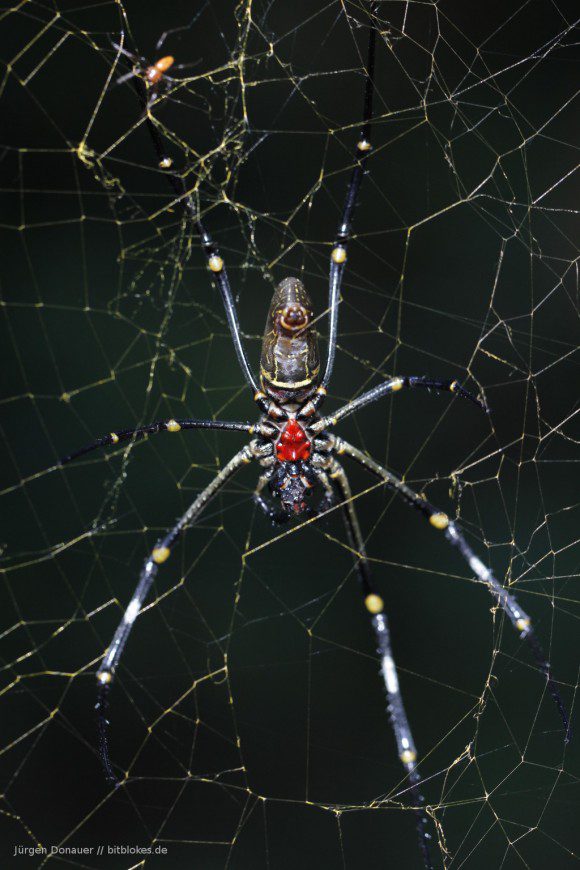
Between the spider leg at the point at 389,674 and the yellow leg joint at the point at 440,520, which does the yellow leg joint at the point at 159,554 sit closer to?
the spider leg at the point at 389,674

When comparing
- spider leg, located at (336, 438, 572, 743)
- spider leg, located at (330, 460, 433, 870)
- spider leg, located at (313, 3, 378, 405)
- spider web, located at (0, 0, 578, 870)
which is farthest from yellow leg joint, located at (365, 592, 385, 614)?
spider web, located at (0, 0, 578, 870)

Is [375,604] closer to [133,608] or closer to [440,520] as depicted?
[440,520]

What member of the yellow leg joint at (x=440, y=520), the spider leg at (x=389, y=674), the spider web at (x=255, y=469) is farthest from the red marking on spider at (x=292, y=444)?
the spider web at (x=255, y=469)

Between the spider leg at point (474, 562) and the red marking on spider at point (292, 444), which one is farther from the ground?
the red marking on spider at point (292, 444)

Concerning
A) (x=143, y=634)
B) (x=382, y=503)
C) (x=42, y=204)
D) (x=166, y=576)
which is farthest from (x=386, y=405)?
(x=42, y=204)

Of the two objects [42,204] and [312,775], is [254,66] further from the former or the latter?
[312,775]

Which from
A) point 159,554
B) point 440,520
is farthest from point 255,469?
point 440,520
